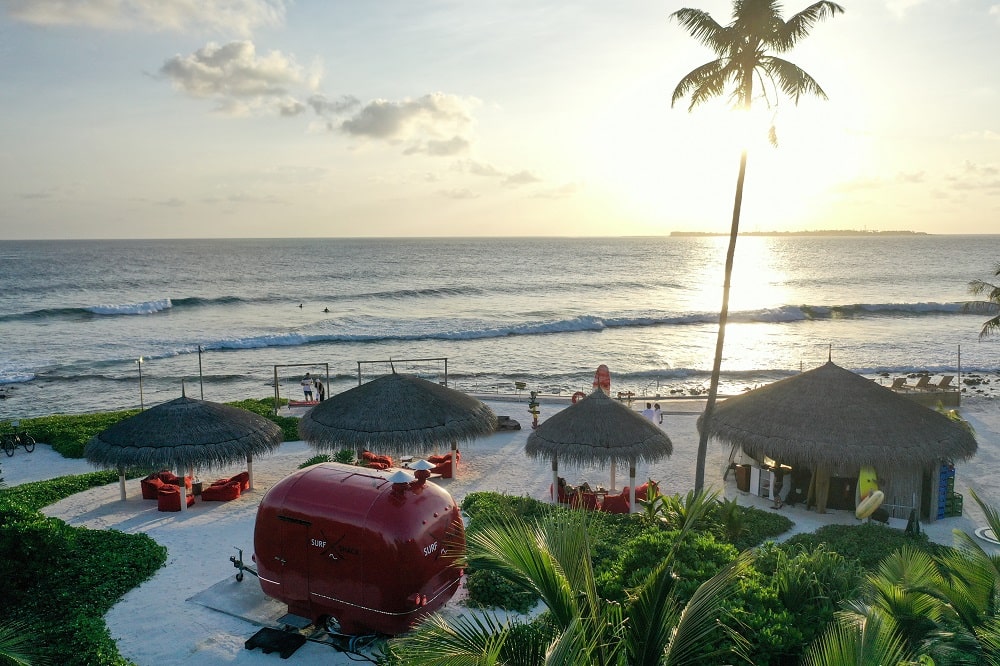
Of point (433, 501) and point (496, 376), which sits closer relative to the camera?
point (433, 501)

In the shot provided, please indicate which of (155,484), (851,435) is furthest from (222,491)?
(851,435)

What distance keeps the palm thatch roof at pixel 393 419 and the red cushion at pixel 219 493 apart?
2.02 m

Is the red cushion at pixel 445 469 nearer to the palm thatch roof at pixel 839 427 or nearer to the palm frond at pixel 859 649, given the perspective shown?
the palm thatch roof at pixel 839 427

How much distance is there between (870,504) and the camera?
1452cm

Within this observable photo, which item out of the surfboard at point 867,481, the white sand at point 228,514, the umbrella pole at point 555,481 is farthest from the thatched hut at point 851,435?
the umbrella pole at point 555,481

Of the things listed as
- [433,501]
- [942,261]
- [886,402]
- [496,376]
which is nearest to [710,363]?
[496,376]

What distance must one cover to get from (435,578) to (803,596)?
4.76m

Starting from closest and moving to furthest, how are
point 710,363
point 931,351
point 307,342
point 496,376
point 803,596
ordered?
point 803,596 < point 496,376 < point 710,363 < point 931,351 < point 307,342

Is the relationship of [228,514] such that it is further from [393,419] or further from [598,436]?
[598,436]

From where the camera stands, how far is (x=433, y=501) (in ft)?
33.0

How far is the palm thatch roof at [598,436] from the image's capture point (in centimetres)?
1480

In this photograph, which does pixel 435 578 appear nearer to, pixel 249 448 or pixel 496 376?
pixel 249 448

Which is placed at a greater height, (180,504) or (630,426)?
(630,426)

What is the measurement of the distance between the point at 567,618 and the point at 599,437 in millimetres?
9964
